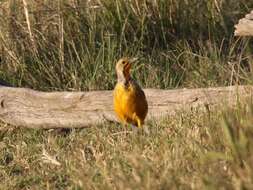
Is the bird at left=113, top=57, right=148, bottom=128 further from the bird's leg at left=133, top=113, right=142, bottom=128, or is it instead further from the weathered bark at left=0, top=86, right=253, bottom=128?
the weathered bark at left=0, top=86, right=253, bottom=128

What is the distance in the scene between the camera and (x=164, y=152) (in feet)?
17.2

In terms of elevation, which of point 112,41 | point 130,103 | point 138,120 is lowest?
point 112,41

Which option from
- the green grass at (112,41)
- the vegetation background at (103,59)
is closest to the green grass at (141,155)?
the vegetation background at (103,59)

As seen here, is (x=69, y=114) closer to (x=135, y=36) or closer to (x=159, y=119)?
(x=159, y=119)

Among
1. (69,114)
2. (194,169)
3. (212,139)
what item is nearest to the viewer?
(194,169)

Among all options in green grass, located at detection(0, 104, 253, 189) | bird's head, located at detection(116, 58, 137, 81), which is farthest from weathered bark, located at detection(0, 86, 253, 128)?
bird's head, located at detection(116, 58, 137, 81)

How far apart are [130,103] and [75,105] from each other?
1.08 metres

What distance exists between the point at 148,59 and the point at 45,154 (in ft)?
8.56

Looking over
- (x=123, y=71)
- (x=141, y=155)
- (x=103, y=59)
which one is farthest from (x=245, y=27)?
(x=103, y=59)

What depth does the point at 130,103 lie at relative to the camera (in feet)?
20.9

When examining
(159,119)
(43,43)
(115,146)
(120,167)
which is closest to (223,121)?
(120,167)

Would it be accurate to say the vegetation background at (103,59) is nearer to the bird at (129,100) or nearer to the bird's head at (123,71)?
the bird at (129,100)

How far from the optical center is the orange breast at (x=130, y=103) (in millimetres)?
6363

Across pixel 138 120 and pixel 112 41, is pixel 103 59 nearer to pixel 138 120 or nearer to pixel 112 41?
pixel 112 41
